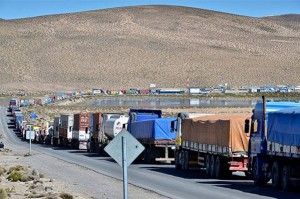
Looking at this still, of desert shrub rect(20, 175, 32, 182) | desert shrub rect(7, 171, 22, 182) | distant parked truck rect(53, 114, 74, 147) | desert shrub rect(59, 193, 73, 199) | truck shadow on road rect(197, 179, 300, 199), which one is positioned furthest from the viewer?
distant parked truck rect(53, 114, 74, 147)

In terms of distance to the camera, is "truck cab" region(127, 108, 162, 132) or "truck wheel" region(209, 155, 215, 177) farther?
"truck cab" region(127, 108, 162, 132)

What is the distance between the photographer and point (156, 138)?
45875 millimetres

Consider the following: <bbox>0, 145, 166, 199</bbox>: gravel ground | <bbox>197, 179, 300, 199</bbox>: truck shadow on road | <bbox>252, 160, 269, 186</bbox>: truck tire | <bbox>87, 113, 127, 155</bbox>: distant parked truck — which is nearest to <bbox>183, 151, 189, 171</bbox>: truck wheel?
<bbox>0, 145, 166, 199</bbox>: gravel ground

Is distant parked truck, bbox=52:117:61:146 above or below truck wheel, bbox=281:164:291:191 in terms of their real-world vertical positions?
above

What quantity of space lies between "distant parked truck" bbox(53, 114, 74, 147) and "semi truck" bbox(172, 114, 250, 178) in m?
30.4

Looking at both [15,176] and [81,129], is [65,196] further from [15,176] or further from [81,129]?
[81,129]

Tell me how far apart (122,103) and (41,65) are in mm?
83994

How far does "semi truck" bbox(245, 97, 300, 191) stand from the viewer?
2786cm

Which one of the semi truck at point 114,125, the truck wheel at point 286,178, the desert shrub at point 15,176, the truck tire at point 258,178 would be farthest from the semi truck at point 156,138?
the truck wheel at point 286,178

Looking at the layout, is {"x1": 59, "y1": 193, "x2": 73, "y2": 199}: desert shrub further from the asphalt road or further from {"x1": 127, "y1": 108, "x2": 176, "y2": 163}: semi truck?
{"x1": 127, "y1": 108, "x2": 176, "y2": 163}: semi truck

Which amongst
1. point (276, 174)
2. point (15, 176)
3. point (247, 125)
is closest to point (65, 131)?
point (15, 176)

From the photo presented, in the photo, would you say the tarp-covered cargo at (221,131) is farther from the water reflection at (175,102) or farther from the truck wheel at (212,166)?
the water reflection at (175,102)

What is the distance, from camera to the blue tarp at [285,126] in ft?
90.4

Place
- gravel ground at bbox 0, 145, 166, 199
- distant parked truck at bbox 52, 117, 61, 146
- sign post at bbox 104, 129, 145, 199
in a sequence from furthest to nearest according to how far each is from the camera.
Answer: distant parked truck at bbox 52, 117, 61, 146 → gravel ground at bbox 0, 145, 166, 199 → sign post at bbox 104, 129, 145, 199
